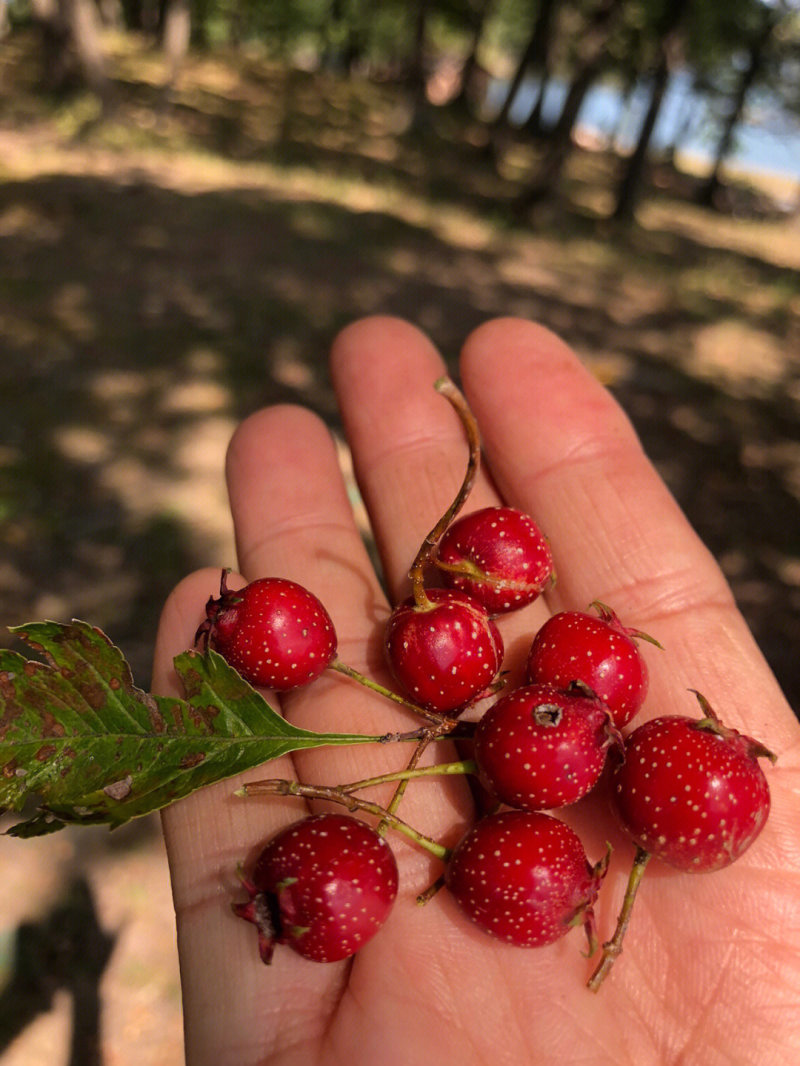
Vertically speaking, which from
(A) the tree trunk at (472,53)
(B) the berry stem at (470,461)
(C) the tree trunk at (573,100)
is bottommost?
(A) the tree trunk at (472,53)

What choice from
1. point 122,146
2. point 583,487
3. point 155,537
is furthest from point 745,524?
point 122,146

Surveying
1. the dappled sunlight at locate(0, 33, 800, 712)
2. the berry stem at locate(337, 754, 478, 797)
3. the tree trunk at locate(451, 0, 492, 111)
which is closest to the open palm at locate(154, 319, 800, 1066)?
the berry stem at locate(337, 754, 478, 797)

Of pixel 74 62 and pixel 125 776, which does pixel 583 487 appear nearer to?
pixel 125 776

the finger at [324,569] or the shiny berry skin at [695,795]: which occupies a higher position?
the shiny berry skin at [695,795]

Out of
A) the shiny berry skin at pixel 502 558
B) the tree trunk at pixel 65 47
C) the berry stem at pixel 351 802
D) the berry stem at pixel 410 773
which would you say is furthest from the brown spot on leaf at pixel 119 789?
the tree trunk at pixel 65 47

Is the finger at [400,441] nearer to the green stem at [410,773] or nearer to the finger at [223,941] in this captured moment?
the green stem at [410,773]

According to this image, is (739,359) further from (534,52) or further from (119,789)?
(534,52)

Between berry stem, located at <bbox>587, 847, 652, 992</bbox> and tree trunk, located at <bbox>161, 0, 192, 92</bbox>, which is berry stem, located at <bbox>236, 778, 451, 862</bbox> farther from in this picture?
tree trunk, located at <bbox>161, 0, 192, 92</bbox>

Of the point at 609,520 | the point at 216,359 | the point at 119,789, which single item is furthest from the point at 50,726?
the point at 216,359
